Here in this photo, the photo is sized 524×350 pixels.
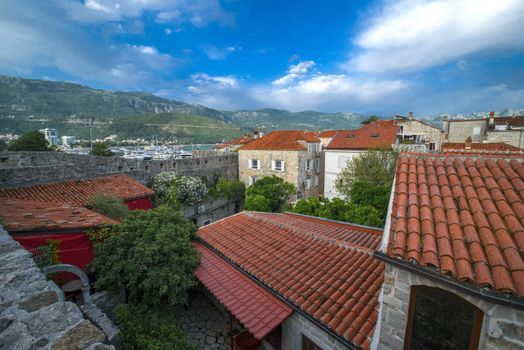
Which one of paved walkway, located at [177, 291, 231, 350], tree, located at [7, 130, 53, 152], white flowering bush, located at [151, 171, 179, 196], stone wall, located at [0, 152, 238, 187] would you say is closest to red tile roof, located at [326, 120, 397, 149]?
stone wall, located at [0, 152, 238, 187]

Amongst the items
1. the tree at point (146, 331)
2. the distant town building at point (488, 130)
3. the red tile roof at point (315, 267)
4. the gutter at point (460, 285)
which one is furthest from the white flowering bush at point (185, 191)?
the distant town building at point (488, 130)

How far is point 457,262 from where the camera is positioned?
9.73 feet

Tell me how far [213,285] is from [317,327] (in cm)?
324

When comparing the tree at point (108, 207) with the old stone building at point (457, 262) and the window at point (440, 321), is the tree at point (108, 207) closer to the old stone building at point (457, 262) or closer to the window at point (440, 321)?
the old stone building at point (457, 262)

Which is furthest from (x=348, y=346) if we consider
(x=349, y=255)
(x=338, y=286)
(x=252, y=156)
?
(x=252, y=156)

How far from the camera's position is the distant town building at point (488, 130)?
30.5 m

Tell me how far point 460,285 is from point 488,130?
43020mm

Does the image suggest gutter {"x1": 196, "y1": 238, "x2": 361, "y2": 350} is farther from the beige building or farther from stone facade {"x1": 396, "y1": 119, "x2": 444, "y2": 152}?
stone facade {"x1": 396, "y1": 119, "x2": 444, "y2": 152}

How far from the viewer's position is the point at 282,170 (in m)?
25.5

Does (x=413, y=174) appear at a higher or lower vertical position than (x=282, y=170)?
higher

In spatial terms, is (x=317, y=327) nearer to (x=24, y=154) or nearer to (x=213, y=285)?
(x=213, y=285)

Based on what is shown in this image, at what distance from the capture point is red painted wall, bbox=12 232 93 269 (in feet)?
17.9

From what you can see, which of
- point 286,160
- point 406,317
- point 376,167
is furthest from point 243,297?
point 286,160

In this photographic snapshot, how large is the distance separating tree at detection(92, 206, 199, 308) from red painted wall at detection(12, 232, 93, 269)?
34 centimetres
